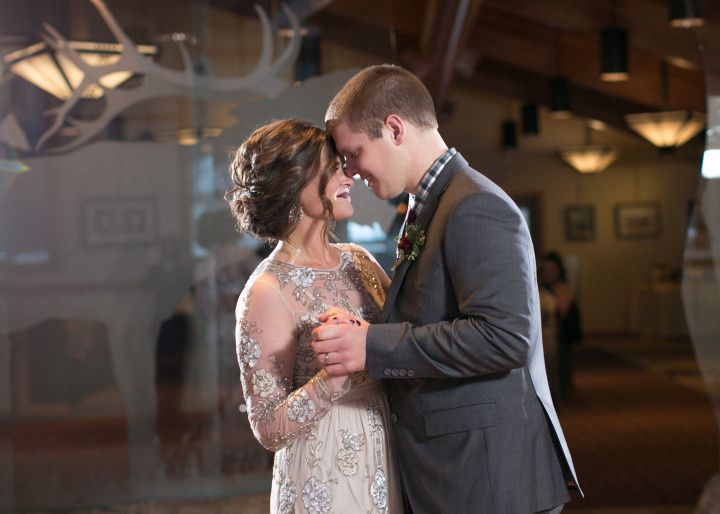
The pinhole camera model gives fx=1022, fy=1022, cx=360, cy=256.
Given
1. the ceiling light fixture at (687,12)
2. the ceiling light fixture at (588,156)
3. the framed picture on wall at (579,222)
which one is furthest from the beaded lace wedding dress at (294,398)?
the framed picture on wall at (579,222)

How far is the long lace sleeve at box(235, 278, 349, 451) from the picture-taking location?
1.89 metres

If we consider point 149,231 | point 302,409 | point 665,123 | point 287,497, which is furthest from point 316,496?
point 665,123

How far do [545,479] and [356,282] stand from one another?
564 mm

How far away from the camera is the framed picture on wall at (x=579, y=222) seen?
1386 centimetres

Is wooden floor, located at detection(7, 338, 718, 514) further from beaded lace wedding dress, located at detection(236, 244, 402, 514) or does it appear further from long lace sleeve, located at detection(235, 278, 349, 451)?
long lace sleeve, located at detection(235, 278, 349, 451)

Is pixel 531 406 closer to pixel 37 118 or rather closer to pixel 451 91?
pixel 37 118

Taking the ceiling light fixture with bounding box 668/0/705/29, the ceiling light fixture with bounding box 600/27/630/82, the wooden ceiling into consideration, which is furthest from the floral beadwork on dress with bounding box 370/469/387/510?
the ceiling light fixture with bounding box 600/27/630/82

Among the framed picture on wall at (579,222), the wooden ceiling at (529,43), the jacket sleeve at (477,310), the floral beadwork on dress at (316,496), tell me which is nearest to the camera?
the jacket sleeve at (477,310)

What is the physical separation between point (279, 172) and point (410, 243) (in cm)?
33

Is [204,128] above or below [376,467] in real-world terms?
above

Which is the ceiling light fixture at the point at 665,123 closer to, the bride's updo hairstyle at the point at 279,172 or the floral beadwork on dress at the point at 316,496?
the bride's updo hairstyle at the point at 279,172

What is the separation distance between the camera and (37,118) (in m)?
4.07

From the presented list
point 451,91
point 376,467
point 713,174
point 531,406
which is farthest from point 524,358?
point 451,91

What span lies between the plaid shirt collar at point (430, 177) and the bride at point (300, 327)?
0.23m
